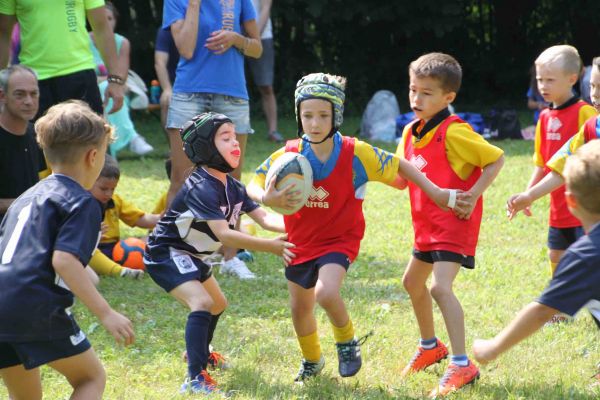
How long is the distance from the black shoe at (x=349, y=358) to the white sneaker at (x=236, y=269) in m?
2.36

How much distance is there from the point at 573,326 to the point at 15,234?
137 inches

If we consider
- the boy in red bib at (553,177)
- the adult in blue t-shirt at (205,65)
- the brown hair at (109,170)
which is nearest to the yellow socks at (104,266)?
the brown hair at (109,170)

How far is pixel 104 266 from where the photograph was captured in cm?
706

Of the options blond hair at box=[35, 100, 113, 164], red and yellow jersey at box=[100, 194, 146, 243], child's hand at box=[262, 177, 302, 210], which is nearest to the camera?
blond hair at box=[35, 100, 113, 164]

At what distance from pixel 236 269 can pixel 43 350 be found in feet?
11.5

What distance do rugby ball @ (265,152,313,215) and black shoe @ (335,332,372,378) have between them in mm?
738

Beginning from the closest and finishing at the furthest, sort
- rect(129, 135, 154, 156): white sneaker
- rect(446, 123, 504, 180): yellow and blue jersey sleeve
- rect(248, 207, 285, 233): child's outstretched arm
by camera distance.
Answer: rect(446, 123, 504, 180): yellow and blue jersey sleeve < rect(248, 207, 285, 233): child's outstretched arm < rect(129, 135, 154, 156): white sneaker

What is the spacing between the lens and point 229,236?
4395 millimetres

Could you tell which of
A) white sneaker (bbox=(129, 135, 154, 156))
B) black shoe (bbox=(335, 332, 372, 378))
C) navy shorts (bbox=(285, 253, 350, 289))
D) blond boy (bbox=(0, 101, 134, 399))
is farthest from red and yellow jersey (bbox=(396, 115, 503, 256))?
white sneaker (bbox=(129, 135, 154, 156))

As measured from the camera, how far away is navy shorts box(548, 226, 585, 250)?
18.9 feet

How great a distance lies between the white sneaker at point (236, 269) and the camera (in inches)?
270

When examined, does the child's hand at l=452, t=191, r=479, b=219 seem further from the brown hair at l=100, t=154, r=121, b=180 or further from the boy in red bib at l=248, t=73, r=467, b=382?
the brown hair at l=100, t=154, r=121, b=180

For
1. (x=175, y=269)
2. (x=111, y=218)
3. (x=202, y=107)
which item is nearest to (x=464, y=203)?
(x=175, y=269)

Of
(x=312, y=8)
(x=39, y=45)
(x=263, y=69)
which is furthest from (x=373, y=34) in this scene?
(x=39, y=45)
